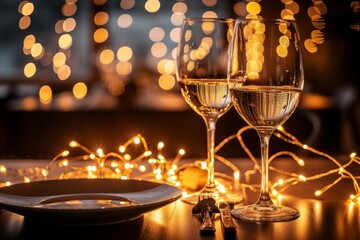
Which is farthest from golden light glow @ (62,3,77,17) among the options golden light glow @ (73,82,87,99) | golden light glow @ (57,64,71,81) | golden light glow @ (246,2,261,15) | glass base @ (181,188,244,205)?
glass base @ (181,188,244,205)

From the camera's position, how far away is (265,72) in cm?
89

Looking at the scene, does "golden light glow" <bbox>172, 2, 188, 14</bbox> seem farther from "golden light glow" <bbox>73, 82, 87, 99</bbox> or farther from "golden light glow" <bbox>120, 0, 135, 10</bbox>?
"golden light glow" <bbox>73, 82, 87, 99</bbox>

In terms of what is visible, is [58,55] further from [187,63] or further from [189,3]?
[187,63]

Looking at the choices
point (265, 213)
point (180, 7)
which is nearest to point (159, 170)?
point (265, 213)

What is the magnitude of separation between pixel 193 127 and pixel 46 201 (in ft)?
6.55

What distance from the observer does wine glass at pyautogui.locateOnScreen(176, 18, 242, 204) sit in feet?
3.42

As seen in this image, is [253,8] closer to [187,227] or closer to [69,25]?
[69,25]

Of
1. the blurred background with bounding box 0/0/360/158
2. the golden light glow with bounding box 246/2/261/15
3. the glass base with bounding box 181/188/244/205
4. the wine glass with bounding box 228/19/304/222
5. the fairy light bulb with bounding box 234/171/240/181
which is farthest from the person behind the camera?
the golden light glow with bounding box 246/2/261/15

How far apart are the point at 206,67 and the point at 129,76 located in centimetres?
300

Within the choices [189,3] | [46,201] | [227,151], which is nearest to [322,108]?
[227,151]

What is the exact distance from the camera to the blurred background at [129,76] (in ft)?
8.91

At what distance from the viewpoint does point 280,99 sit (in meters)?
0.89

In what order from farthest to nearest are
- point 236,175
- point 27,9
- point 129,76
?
point 27,9
point 129,76
point 236,175

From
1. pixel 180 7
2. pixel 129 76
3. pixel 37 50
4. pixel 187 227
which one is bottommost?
pixel 187 227
